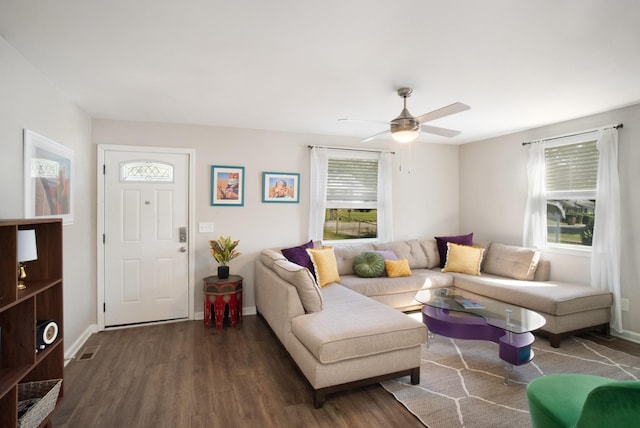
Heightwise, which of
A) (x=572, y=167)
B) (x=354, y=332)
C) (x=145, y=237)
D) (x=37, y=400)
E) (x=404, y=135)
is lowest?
(x=37, y=400)

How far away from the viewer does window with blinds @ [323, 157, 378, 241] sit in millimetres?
4902

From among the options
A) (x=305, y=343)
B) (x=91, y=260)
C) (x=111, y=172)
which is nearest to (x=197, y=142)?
(x=111, y=172)

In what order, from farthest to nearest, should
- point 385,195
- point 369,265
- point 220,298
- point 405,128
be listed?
point 385,195
point 369,265
point 220,298
point 405,128

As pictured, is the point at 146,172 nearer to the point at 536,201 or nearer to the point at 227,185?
the point at 227,185

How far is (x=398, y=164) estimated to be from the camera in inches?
207

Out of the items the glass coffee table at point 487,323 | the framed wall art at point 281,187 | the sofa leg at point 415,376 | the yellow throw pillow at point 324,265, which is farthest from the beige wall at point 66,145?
the glass coffee table at point 487,323

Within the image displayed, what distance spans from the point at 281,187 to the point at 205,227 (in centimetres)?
112

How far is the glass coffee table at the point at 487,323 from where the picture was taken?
265 cm

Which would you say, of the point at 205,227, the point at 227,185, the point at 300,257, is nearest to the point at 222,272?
the point at 205,227

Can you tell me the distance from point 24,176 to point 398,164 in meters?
4.44

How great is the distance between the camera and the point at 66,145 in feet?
10.1

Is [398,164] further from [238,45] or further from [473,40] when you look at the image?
[238,45]

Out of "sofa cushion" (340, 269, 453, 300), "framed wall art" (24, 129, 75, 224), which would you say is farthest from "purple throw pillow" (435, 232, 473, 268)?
"framed wall art" (24, 129, 75, 224)

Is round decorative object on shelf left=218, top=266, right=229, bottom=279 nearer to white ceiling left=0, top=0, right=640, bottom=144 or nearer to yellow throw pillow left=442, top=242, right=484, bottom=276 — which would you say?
white ceiling left=0, top=0, right=640, bottom=144
